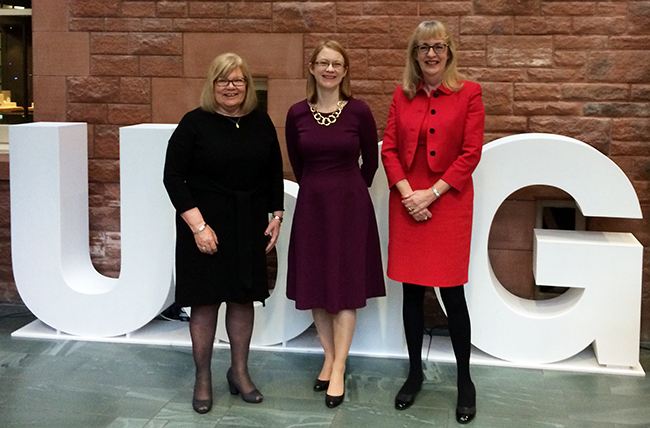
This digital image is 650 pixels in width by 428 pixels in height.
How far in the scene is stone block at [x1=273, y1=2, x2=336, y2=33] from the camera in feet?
15.9

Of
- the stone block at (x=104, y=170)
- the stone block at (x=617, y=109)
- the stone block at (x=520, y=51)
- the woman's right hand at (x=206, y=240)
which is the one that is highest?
the stone block at (x=520, y=51)

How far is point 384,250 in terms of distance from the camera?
445 centimetres

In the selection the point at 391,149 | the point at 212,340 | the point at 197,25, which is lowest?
the point at 212,340

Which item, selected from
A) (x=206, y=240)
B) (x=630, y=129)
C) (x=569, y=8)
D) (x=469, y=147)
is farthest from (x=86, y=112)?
(x=630, y=129)

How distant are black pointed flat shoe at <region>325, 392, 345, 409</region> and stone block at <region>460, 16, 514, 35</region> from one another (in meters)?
2.13

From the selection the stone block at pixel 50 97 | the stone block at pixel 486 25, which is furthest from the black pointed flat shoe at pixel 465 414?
the stone block at pixel 50 97

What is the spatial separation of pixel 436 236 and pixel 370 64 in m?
1.48

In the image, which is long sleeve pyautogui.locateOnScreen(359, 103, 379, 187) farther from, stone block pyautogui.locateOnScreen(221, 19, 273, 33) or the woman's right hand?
stone block pyautogui.locateOnScreen(221, 19, 273, 33)

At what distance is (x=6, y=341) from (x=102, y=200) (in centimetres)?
101

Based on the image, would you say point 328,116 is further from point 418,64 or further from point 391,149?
point 418,64

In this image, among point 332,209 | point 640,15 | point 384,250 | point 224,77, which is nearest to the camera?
point 224,77

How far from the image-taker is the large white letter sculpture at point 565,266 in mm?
4223

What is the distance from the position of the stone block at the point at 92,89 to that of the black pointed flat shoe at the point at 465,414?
2751 millimetres

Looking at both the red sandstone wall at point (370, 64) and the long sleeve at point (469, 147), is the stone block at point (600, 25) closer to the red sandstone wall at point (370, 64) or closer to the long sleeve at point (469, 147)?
the red sandstone wall at point (370, 64)
